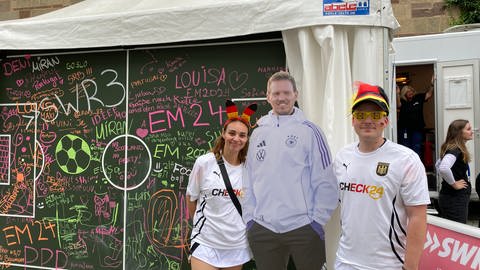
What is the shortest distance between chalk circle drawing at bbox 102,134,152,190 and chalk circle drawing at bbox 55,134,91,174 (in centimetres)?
21

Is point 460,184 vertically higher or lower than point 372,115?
lower

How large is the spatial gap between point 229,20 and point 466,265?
242cm

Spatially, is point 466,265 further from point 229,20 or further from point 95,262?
point 95,262

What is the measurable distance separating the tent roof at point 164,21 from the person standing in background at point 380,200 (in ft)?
4.22

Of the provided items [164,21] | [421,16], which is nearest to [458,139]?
[164,21]

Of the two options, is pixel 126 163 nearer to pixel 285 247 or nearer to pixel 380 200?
pixel 285 247

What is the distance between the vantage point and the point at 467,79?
695 centimetres

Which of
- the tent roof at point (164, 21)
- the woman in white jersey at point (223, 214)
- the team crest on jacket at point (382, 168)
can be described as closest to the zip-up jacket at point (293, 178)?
the woman in white jersey at point (223, 214)

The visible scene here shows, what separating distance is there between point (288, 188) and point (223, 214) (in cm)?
58

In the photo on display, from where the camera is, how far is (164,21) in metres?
4.15

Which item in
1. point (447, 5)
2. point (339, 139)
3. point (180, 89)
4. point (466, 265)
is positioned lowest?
point (466, 265)

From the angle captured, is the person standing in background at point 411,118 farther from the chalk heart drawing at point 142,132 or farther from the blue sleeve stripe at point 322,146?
the blue sleeve stripe at point 322,146

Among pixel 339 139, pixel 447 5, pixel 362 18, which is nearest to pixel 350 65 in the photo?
pixel 362 18

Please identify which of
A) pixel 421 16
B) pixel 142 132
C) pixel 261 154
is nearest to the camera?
pixel 261 154
